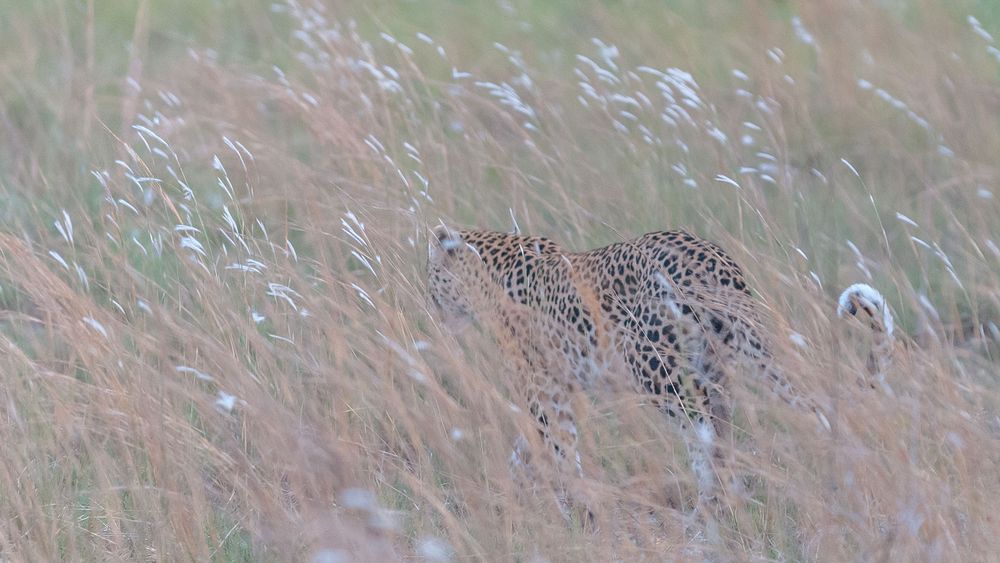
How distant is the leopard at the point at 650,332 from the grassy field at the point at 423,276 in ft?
0.25

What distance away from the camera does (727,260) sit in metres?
3.18

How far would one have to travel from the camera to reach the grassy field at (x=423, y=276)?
7.97ft

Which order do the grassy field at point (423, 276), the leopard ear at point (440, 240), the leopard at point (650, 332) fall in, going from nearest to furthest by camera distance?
the grassy field at point (423, 276)
the leopard at point (650, 332)
the leopard ear at point (440, 240)

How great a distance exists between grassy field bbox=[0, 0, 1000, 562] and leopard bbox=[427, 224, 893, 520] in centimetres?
8

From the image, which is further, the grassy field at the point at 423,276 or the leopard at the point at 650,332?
the leopard at the point at 650,332

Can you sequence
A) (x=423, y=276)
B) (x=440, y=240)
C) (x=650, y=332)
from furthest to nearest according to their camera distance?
(x=423, y=276)
(x=440, y=240)
(x=650, y=332)

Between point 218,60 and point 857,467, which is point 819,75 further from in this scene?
point 857,467

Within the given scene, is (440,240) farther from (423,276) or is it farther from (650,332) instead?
(650,332)

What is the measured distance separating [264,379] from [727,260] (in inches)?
46.3

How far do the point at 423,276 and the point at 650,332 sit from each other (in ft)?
3.35

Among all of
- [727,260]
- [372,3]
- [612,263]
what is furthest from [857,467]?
[372,3]

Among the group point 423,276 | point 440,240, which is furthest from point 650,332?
point 423,276

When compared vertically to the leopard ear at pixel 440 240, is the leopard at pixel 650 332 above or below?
above

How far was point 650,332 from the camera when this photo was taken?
3.16m
